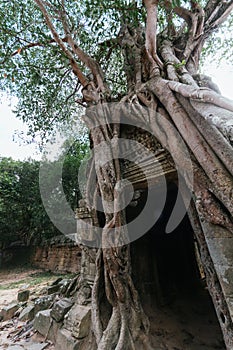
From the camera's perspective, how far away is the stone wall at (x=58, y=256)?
7.15m

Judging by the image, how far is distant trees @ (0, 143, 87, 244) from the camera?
27.4 ft

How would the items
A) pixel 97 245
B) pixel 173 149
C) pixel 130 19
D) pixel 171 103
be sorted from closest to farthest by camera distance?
pixel 173 149 → pixel 171 103 → pixel 97 245 → pixel 130 19

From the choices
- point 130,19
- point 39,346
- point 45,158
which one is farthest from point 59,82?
point 45,158

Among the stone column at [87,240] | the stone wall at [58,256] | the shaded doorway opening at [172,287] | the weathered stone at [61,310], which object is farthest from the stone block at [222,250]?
the stone wall at [58,256]

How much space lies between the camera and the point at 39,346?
248 centimetres

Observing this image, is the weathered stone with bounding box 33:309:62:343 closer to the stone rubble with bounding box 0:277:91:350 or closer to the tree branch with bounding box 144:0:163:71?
the stone rubble with bounding box 0:277:91:350

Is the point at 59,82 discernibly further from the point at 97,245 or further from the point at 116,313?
the point at 116,313

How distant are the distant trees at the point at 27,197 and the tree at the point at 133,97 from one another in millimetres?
4200

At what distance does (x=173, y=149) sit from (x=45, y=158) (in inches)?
309

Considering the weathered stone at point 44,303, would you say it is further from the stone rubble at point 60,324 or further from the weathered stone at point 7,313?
the weathered stone at point 7,313

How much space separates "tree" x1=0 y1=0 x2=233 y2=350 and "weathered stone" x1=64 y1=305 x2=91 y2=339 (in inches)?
7.8

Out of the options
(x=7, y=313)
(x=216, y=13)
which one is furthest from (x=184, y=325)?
(x=216, y=13)

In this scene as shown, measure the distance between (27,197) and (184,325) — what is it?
29.8 ft

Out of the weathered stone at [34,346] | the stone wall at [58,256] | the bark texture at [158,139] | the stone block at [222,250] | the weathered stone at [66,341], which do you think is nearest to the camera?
the stone block at [222,250]
